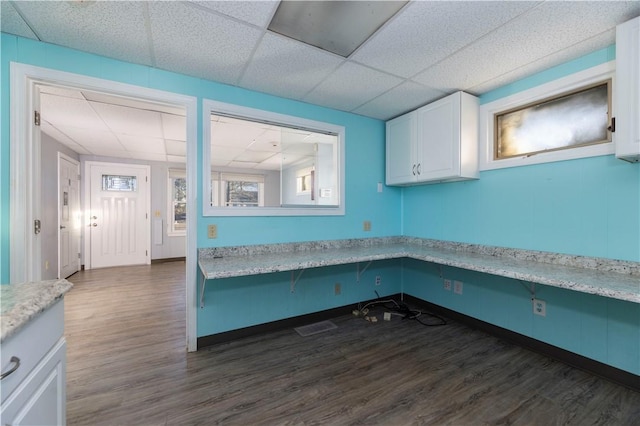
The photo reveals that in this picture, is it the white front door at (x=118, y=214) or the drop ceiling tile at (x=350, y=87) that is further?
the white front door at (x=118, y=214)

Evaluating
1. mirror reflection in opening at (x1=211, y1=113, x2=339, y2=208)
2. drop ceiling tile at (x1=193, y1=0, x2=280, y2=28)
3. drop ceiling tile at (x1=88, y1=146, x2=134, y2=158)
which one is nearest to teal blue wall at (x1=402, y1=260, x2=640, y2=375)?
mirror reflection in opening at (x1=211, y1=113, x2=339, y2=208)

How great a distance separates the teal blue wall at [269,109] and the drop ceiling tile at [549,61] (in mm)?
1217

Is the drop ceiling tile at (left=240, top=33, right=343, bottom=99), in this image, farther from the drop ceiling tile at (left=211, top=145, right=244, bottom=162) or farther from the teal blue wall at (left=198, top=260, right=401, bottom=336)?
the drop ceiling tile at (left=211, top=145, right=244, bottom=162)

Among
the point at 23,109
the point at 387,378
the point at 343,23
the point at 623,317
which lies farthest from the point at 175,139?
the point at 623,317

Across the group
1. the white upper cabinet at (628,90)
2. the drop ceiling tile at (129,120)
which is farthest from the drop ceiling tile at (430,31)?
the drop ceiling tile at (129,120)

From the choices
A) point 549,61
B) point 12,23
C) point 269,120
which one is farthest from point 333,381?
point 12,23

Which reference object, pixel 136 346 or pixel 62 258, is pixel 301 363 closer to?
pixel 136 346

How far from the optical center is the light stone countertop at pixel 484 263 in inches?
62.6

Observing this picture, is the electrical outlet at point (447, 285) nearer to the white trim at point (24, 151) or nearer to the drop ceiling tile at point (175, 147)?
the white trim at point (24, 151)

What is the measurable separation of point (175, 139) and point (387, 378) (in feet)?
14.3

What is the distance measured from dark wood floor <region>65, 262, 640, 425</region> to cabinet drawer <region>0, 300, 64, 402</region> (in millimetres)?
881

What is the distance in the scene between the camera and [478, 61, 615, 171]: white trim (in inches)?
73.7

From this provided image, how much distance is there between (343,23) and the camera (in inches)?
63.6

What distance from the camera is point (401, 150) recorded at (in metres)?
3.09
